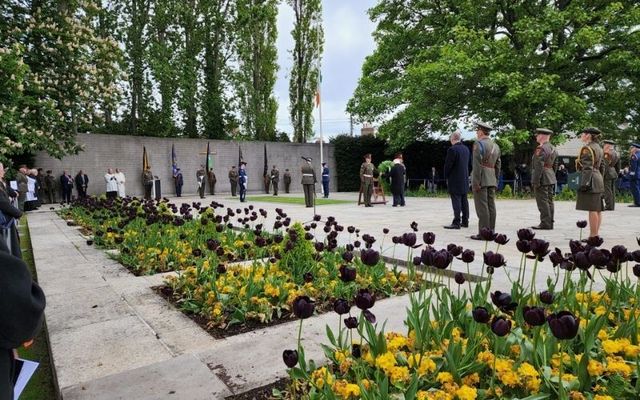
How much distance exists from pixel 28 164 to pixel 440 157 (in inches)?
880

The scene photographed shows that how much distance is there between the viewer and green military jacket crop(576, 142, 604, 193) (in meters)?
6.56

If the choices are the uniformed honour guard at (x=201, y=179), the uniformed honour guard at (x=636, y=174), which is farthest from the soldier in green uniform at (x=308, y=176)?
the uniformed honour guard at (x=201, y=179)

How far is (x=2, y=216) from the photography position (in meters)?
3.63

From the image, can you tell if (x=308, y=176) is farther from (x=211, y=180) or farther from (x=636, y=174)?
(x=211, y=180)

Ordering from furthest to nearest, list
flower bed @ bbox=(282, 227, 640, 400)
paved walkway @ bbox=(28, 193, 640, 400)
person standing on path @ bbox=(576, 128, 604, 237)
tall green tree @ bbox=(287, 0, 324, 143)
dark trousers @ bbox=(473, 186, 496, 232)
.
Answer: tall green tree @ bbox=(287, 0, 324, 143) → dark trousers @ bbox=(473, 186, 496, 232) → person standing on path @ bbox=(576, 128, 604, 237) → paved walkway @ bbox=(28, 193, 640, 400) → flower bed @ bbox=(282, 227, 640, 400)

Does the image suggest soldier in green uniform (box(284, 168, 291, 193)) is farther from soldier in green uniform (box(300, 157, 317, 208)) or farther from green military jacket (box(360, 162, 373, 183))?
soldier in green uniform (box(300, 157, 317, 208))

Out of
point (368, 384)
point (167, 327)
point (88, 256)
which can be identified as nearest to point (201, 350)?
point (167, 327)

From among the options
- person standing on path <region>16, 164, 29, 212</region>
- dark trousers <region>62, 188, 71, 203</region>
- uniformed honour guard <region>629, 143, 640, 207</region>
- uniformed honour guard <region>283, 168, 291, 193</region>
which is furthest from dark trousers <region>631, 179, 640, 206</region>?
dark trousers <region>62, 188, 71, 203</region>

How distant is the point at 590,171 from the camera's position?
6.60 meters

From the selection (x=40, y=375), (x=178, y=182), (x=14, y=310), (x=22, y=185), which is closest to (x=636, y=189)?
(x=40, y=375)

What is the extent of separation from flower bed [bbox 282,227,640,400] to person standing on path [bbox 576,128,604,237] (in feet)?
14.5

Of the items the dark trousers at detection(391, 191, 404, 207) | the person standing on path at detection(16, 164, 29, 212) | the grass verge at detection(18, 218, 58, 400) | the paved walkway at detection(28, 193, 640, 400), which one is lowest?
the grass verge at detection(18, 218, 58, 400)

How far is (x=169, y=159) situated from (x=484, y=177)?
22.2 meters

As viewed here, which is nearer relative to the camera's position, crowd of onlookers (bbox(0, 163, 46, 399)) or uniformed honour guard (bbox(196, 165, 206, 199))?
crowd of onlookers (bbox(0, 163, 46, 399))
